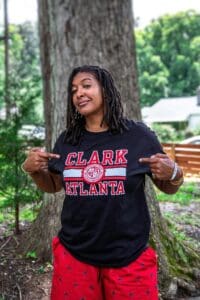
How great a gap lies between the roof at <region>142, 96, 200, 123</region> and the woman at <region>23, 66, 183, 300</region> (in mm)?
38192

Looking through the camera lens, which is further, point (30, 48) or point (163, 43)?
point (30, 48)

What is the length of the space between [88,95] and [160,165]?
54 centimetres

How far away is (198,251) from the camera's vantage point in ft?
15.4

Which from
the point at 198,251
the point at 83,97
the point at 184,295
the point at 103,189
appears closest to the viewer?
the point at 103,189

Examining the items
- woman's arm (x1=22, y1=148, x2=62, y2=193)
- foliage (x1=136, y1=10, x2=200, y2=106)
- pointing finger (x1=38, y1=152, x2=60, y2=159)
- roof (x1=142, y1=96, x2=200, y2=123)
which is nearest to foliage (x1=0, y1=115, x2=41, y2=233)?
woman's arm (x1=22, y1=148, x2=62, y2=193)

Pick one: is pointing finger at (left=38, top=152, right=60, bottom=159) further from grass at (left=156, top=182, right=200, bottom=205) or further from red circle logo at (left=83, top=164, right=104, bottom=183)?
grass at (left=156, top=182, right=200, bottom=205)

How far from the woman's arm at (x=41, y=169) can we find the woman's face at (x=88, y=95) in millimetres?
298

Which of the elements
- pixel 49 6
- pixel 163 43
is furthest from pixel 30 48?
pixel 49 6

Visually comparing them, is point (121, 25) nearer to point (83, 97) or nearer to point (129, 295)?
point (83, 97)

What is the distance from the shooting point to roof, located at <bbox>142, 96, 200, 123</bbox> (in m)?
40.8

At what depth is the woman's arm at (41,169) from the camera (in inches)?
97.2

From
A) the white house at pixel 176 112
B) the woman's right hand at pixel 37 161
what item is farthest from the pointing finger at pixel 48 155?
the white house at pixel 176 112

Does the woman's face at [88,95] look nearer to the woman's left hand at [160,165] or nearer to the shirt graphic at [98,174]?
the shirt graphic at [98,174]

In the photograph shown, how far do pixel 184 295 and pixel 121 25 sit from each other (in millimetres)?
2399
